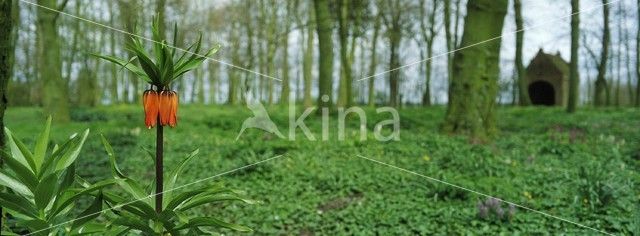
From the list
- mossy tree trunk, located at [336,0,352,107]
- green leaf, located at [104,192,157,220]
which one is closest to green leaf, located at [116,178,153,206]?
green leaf, located at [104,192,157,220]

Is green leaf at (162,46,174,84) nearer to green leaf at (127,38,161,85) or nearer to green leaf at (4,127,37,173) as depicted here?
green leaf at (127,38,161,85)

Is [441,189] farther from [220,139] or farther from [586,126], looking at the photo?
[586,126]

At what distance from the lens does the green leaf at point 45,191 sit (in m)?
0.81

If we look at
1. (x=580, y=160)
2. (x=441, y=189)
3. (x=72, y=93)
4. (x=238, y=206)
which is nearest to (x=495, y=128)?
(x=580, y=160)

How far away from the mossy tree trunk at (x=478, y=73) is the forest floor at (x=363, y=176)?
320 millimetres

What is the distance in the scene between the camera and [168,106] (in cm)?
78

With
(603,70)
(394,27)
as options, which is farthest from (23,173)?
(603,70)

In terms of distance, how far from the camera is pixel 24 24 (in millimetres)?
2594

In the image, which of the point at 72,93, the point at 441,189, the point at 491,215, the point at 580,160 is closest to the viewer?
the point at 491,215

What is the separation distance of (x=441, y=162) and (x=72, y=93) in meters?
2.64

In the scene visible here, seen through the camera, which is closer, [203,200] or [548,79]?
[203,200]

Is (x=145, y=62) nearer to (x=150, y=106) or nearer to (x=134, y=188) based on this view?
(x=150, y=106)

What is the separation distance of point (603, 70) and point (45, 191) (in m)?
7.00

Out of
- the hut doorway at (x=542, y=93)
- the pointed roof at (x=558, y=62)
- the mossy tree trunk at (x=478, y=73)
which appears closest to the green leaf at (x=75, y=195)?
the mossy tree trunk at (x=478, y=73)
